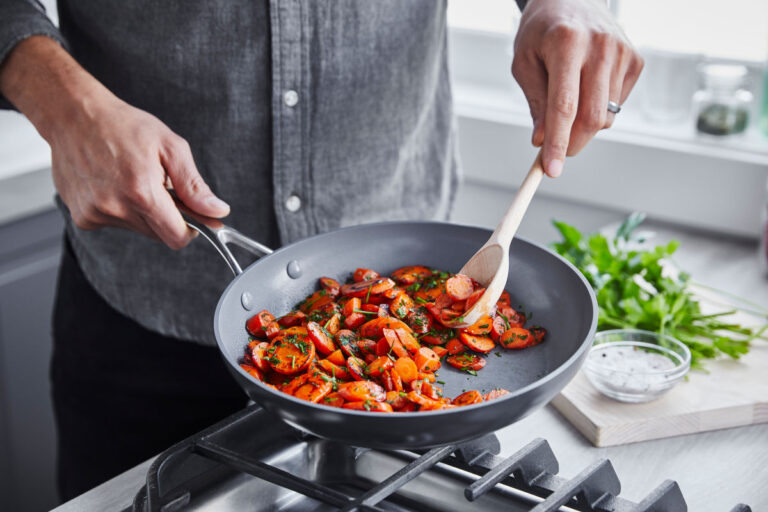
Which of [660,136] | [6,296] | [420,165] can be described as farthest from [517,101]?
[6,296]

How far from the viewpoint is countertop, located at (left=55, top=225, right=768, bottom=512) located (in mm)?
922

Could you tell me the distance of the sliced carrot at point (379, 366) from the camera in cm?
85

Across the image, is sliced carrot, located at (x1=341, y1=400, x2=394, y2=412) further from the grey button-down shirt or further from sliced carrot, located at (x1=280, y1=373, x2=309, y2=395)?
the grey button-down shirt

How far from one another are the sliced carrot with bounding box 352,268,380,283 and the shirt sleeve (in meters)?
0.49

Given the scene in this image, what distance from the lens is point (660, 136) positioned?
1856 millimetres

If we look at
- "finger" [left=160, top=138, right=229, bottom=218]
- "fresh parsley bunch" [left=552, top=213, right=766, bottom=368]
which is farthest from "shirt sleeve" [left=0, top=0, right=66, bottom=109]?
"fresh parsley bunch" [left=552, top=213, right=766, bottom=368]

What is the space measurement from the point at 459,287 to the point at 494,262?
0.16 feet

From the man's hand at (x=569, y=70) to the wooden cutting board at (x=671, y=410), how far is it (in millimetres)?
305

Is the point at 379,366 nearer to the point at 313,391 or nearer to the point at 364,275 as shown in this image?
the point at 313,391

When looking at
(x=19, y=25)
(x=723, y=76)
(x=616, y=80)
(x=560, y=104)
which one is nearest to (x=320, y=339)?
(x=560, y=104)

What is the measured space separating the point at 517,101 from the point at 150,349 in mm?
1201

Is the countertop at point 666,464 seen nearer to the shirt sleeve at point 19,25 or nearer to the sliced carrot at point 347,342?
the sliced carrot at point 347,342

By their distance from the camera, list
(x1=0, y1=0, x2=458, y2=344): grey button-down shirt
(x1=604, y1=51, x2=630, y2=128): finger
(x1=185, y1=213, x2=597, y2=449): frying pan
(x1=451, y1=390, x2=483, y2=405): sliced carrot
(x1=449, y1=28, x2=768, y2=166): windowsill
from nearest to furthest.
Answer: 1. (x1=185, y1=213, x2=597, y2=449): frying pan
2. (x1=451, y1=390, x2=483, y2=405): sliced carrot
3. (x1=604, y1=51, x2=630, y2=128): finger
4. (x1=0, y1=0, x2=458, y2=344): grey button-down shirt
5. (x1=449, y1=28, x2=768, y2=166): windowsill

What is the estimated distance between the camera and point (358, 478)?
0.89m
